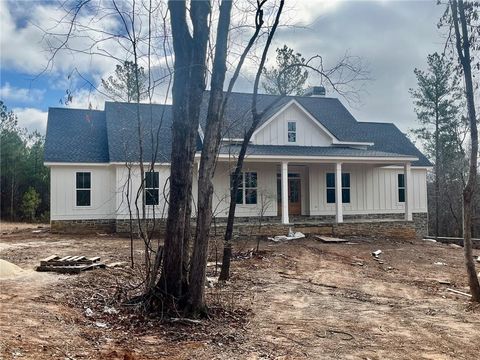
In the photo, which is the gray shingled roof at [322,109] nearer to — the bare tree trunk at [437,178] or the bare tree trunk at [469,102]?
the bare tree trunk at [437,178]

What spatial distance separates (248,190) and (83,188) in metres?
7.49

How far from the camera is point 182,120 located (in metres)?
6.73

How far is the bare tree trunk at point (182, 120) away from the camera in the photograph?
6.62 meters

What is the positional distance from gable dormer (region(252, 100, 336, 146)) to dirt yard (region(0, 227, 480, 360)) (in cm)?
950

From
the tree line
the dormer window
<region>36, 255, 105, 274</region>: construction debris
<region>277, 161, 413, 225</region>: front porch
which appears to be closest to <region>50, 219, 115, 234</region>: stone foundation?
<region>277, 161, 413, 225</region>: front porch

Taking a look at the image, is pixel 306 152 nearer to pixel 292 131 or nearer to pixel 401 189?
pixel 292 131

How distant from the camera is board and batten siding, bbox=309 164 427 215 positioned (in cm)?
2155

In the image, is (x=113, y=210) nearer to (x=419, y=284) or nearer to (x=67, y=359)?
(x=419, y=284)

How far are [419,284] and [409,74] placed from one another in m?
22.1

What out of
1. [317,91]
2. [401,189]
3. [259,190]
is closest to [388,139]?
[401,189]

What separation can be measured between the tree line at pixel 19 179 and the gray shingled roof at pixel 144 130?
9.49m

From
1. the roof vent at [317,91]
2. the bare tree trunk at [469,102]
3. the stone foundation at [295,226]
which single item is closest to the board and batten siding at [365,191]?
the stone foundation at [295,226]

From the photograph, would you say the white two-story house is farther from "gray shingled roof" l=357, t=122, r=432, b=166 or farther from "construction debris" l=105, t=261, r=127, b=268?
"construction debris" l=105, t=261, r=127, b=268

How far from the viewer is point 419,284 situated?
36.3 feet
